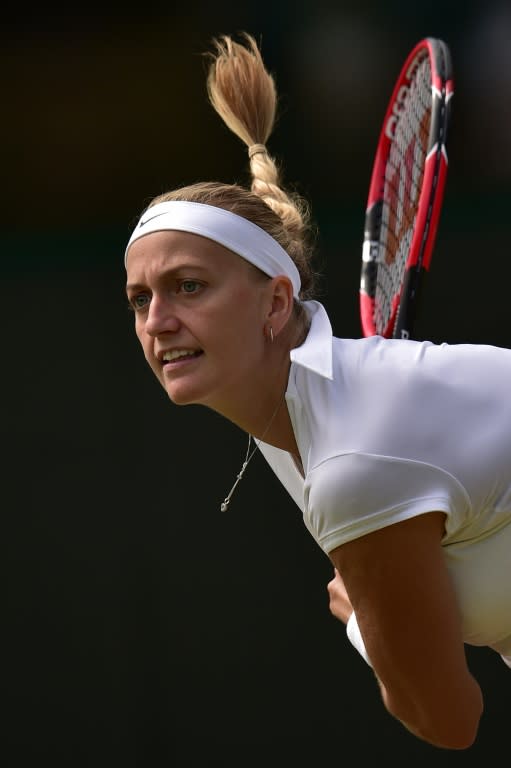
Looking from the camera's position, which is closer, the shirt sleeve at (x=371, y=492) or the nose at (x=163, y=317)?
the shirt sleeve at (x=371, y=492)

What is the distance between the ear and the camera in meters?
1.16

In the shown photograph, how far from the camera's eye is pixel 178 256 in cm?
112

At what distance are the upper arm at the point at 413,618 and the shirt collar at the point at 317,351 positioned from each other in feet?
0.55

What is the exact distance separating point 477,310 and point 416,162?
65 centimetres

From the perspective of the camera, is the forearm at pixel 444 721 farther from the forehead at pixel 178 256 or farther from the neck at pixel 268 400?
the forehead at pixel 178 256

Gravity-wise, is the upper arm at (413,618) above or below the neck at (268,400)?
below

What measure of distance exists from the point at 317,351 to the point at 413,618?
27cm

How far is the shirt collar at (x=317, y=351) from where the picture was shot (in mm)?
1071

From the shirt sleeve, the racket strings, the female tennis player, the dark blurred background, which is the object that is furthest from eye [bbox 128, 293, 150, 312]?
the dark blurred background

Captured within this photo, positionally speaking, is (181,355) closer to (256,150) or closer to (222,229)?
(222,229)

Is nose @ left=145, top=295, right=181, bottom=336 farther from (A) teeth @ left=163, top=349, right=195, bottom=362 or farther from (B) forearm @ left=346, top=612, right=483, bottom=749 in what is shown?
(B) forearm @ left=346, top=612, right=483, bottom=749

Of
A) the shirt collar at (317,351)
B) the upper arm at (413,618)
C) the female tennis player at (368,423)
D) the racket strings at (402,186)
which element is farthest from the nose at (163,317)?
the racket strings at (402,186)

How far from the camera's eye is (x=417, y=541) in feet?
3.36

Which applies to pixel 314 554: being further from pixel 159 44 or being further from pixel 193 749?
pixel 159 44
